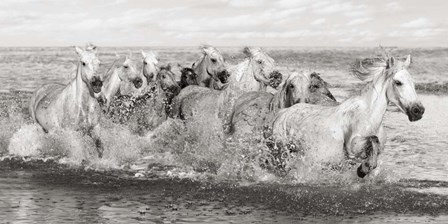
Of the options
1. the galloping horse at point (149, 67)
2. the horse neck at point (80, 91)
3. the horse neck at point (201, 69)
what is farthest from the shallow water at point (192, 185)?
the horse neck at point (201, 69)

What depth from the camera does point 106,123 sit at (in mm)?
15336

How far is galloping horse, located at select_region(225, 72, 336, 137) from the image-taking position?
11.8 metres

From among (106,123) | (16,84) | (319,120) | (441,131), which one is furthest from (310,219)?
(16,84)

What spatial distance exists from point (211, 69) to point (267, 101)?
12.4 feet

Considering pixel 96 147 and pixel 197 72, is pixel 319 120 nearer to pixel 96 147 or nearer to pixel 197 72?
pixel 96 147

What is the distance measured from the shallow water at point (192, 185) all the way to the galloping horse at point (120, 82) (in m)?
0.81

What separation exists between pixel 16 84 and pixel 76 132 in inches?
1035

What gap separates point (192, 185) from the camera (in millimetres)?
11992

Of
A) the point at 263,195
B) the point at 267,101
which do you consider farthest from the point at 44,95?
the point at 263,195

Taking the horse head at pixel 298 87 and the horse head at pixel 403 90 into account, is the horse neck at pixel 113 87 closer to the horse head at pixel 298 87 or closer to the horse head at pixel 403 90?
the horse head at pixel 298 87

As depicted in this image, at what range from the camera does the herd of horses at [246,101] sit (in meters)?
10.4

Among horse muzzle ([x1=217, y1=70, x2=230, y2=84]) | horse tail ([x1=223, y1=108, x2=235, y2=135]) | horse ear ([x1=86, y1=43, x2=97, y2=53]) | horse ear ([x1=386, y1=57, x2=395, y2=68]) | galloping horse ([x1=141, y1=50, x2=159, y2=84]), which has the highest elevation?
horse ear ([x1=86, y1=43, x2=97, y2=53])

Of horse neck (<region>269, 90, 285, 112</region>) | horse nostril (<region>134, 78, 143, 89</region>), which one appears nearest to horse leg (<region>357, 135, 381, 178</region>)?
horse neck (<region>269, 90, 285, 112</region>)

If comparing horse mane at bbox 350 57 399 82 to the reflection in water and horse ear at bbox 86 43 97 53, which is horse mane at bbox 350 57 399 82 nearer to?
the reflection in water
